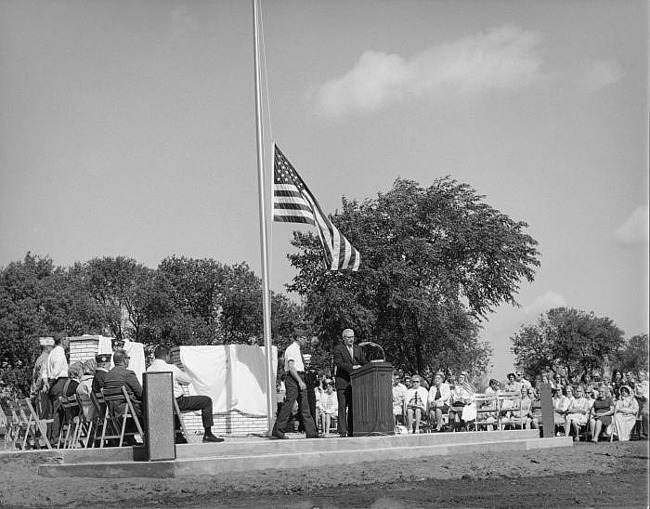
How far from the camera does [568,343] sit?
251ft

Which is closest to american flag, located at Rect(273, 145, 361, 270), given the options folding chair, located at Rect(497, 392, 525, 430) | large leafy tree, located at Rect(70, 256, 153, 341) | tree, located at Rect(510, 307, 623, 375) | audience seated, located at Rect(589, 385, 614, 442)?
folding chair, located at Rect(497, 392, 525, 430)

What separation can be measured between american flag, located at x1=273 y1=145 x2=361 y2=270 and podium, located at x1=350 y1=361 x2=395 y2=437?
3591 mm

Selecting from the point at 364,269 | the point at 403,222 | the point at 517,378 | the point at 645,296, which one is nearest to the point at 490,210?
the point at 403,222

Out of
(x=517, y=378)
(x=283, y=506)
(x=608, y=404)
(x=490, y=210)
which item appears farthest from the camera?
(x=490, y=210)

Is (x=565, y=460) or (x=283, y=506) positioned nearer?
(x=283, y=506)

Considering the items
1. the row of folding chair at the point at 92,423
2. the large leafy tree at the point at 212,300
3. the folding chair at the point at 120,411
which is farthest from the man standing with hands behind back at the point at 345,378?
the large leafy tree at the point at 212,300

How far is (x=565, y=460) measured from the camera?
13898 millimetres

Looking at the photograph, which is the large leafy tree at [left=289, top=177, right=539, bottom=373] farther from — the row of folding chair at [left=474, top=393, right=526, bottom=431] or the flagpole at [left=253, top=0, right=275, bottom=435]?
the flagpole at [left=253, top=0, right=275, bottom=435]

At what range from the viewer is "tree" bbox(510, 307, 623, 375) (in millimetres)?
72875

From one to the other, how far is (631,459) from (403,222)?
26.3m

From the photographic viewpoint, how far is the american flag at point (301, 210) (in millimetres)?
17953

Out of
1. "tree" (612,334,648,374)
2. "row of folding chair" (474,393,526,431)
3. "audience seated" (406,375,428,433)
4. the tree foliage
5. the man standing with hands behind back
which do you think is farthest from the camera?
the tree foliage

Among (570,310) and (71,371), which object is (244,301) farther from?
(71,371)

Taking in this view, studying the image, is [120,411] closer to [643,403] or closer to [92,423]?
[92,423]
